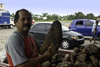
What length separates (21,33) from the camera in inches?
56.1

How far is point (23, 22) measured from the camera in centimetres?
140

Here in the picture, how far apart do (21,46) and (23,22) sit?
253 mm

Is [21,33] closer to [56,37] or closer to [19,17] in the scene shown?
[19,17]

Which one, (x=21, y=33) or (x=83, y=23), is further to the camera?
(x=83, y=23)

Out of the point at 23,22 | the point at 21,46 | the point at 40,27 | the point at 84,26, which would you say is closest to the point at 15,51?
the point at 21,46

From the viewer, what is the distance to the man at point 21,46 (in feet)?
4.14

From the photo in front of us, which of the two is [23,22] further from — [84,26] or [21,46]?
[84,26]

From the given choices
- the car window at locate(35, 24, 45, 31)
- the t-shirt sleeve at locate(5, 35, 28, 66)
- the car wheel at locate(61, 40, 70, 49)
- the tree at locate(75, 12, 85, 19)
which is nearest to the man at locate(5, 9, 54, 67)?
the t-shirt sleeve at locate(5, 35, 28, 66)

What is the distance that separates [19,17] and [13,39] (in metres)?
0.25

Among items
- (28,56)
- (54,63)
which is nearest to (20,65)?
(28,56)

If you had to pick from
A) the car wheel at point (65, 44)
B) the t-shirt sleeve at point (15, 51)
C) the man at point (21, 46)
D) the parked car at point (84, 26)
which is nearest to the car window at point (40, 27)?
the car wheel at point (65, 44)

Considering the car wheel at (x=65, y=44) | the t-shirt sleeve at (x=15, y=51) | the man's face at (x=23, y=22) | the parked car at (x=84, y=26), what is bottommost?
the car wheel at (x=65, y=44)

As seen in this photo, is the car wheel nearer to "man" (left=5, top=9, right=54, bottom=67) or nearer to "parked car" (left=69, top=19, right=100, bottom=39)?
"parked car" (left=69, top=19, right=100, bottom=39)

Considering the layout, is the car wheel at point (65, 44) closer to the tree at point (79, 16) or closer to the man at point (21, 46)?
the man at point (21, 46)
